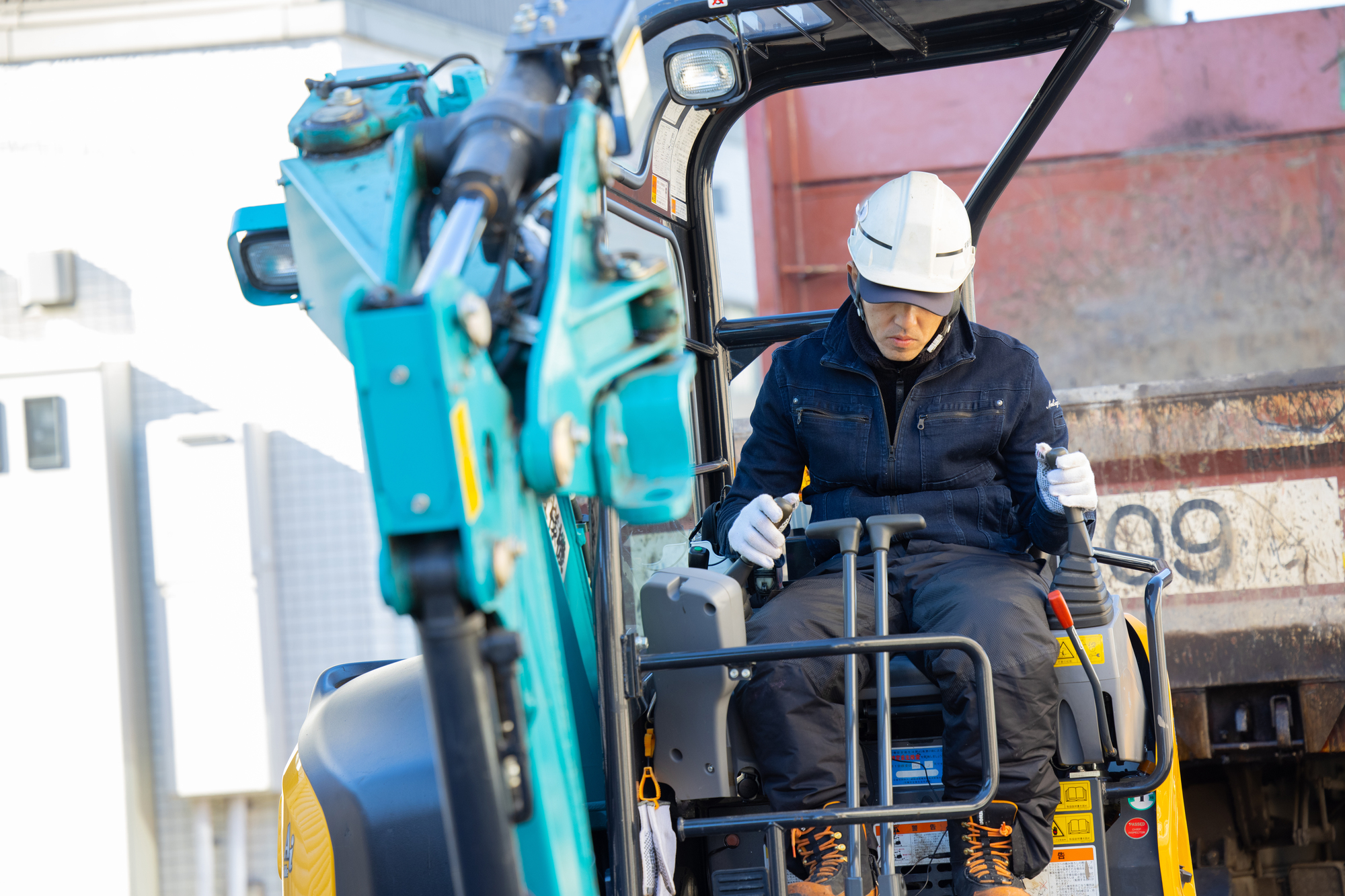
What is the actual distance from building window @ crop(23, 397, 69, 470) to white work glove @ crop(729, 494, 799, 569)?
454 centimetres

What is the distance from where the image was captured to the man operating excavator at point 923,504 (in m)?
2.39

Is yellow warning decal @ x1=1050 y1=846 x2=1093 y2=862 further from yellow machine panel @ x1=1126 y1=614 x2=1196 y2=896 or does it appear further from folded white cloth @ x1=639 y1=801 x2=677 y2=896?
folded white cloth @ x1=639 y1=801 x2=677 y2=896

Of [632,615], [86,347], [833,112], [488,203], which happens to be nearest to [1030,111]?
[632,615]

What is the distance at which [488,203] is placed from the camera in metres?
1.52

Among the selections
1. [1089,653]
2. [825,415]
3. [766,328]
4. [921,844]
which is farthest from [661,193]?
[921,844]

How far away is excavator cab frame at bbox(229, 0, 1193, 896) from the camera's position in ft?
4.54

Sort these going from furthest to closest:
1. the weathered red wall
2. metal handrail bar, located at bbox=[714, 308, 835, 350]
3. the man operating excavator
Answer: the weathered red wall, metal handrail bar, located at bbox=[714, 308, 835, 350], the man operating excavator

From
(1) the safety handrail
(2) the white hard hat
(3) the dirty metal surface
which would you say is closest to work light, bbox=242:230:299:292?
(1) the safety handrail

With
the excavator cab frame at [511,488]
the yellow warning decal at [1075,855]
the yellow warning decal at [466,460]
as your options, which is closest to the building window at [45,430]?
the excavator cab frame at [511,488]

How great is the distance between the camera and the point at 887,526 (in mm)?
2363

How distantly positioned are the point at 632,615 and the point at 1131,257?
5.30 meters

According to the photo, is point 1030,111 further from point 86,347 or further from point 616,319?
point 86,347

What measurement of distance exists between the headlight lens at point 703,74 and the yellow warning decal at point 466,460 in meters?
2.08

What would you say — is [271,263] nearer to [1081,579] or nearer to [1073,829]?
[1081,579]
